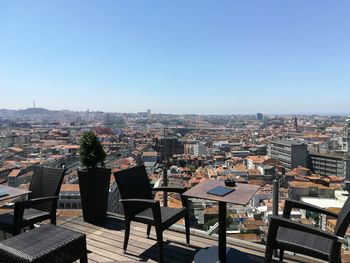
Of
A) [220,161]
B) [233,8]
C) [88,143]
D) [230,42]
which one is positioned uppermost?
[230,42]

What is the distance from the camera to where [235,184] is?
7.32ft

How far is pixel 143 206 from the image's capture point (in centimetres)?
223

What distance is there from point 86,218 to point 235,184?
179 centimetres

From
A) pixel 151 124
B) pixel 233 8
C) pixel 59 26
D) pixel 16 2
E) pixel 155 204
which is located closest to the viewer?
pixel 155 204

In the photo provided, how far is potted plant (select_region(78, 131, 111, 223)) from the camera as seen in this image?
3.02 m

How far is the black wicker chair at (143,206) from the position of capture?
6.98ft

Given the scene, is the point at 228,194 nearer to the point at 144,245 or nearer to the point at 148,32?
the point at 144,245

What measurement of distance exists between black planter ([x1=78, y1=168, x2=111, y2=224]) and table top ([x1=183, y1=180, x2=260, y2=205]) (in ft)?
4.17

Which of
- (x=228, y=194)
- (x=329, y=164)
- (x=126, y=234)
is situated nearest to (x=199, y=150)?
(x=329, y=164)

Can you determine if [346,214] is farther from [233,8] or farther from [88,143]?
[233,8]

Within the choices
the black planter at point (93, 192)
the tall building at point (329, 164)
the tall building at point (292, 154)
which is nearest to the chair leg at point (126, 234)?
the black planter at point (93, 192)

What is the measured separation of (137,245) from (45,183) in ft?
3.26

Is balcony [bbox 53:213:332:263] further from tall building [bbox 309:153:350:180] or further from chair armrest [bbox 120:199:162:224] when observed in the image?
tall building [bbox 309:153:350:180]

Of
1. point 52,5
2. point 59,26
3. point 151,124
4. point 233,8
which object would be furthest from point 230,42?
point 151,124
